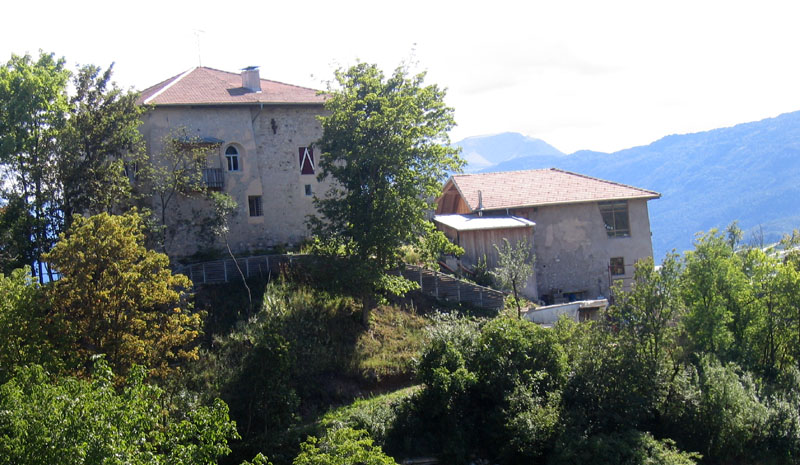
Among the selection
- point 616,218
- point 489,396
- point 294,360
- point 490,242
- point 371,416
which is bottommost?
point 371,416

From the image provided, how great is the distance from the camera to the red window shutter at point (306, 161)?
29344 millimetres

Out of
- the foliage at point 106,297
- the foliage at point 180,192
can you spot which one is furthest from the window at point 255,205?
the foliage at point 106,297

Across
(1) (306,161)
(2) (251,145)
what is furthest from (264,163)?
(1) (306,161)

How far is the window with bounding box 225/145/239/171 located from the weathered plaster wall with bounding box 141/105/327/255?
17cm

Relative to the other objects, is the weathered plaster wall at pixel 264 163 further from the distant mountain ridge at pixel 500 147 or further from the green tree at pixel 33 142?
the distant mountain ridge at pixel 500 147

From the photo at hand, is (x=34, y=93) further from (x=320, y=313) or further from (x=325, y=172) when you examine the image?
(x=320, y=313)

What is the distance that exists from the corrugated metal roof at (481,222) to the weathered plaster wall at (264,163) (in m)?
5.98

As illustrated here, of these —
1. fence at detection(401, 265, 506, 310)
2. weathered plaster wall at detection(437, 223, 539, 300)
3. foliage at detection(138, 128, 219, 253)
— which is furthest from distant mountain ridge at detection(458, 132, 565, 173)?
foliage at detection(138, 128, 219, 253)

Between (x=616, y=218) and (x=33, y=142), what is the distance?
25374 millimetres

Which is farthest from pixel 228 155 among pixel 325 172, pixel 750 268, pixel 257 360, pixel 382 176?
pixel 750 268

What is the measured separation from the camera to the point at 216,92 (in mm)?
28766

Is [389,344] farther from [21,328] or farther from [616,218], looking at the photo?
[616,218]

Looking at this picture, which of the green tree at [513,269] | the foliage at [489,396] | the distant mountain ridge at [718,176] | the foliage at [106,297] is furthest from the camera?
the distant mountain ridge at [718,176]

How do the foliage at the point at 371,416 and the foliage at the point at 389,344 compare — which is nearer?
the foliage at the point at 371,416
